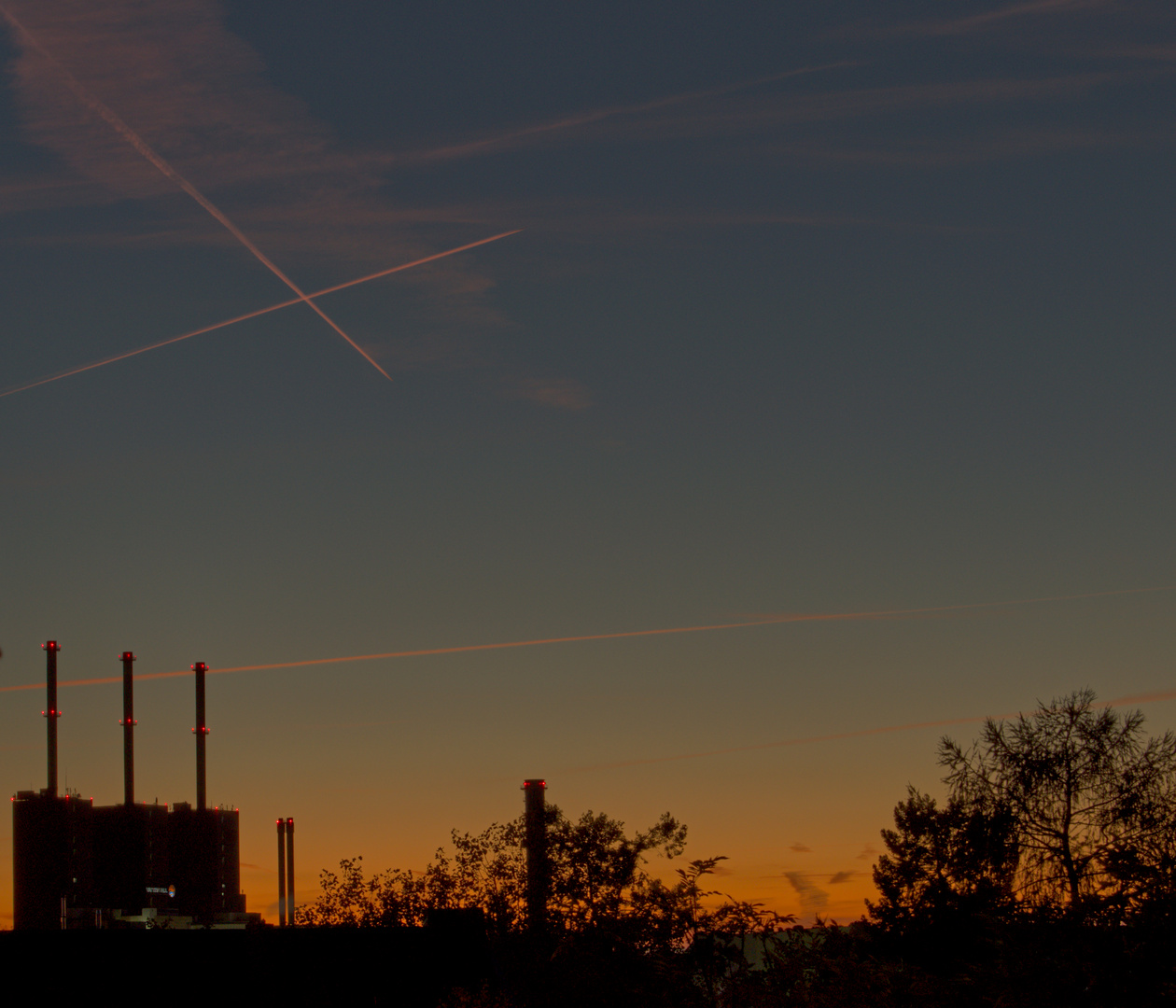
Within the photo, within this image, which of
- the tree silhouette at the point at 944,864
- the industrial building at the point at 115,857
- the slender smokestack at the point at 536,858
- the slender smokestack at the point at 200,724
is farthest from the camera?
the slender smokestack at the point at 200,724

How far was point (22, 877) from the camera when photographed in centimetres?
6919

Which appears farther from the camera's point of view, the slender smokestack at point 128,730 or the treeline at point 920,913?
the slender smokestack at point 128,730

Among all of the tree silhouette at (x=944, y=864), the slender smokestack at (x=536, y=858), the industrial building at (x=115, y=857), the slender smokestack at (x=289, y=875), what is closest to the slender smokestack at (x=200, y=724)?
the industrial building at (x=115, y=857)

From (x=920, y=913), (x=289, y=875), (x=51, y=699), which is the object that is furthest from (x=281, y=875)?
(x=920, y=913)

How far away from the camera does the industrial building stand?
228 ft

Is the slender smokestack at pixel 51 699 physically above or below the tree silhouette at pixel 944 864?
above

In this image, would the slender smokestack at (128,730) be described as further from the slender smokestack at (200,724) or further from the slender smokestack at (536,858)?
the slender smokestack at (536,858)

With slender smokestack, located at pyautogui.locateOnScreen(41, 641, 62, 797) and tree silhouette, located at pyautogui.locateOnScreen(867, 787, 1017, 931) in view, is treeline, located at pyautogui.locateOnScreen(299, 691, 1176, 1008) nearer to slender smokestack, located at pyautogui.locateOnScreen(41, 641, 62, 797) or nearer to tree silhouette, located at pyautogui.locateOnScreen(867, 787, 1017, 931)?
tree silhouette, located at pyautogui.locateOnScreen(867, 787, 1017, 931)

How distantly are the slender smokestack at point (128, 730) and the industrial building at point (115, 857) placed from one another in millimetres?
55

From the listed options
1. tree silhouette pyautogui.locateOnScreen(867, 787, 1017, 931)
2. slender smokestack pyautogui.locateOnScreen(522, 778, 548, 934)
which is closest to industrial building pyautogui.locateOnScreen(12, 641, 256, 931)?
slender smokestack pyautogui.locateOnScreen(522, 778, 548, 934)

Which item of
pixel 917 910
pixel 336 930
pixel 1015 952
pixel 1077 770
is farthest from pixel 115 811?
pixel 1015 952

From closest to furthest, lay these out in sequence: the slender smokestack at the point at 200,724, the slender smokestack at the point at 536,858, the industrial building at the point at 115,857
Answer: the slender smokestack at the point at 536,858 < the industrial building at the point at 115,857 < the slender smokestack at the point at 200,724

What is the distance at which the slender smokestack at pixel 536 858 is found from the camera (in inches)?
2173

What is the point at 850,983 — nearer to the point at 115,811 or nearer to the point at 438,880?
the point at 438,880
